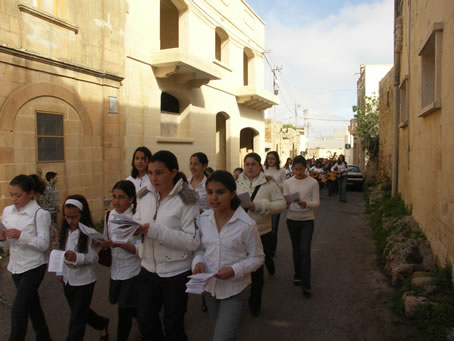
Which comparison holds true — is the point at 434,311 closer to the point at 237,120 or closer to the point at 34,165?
the point at 34,165

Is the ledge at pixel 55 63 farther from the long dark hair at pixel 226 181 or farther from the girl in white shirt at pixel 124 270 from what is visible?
the long dark hair at pixel 226 181

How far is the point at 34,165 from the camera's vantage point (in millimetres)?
7445

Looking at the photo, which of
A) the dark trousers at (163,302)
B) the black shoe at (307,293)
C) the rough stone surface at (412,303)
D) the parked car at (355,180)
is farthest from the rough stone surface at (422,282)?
the parked car at (355,180)

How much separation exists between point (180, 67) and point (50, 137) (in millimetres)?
4510

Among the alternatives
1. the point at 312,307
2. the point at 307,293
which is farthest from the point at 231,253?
the point at 307,293

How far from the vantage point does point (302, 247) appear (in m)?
4.96

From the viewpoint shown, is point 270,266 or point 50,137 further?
point 50,137

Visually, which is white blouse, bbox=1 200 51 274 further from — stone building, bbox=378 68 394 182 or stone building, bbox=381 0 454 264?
stone building, bbox=378 68 394 182

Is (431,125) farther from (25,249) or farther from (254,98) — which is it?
(254,98)

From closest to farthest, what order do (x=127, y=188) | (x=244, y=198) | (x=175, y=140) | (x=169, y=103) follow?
(x=127, y=188)
(x=244, y=198)
(x=175, y=140)
(x=169, y=103)

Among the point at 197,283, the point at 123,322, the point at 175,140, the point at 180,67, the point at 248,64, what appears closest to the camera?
the point at 197,283

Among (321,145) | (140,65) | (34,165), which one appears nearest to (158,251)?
(34,165)

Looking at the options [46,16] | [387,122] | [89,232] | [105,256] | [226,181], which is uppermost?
[46,16]

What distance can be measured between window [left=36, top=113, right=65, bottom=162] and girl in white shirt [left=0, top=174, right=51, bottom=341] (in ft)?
15.2
